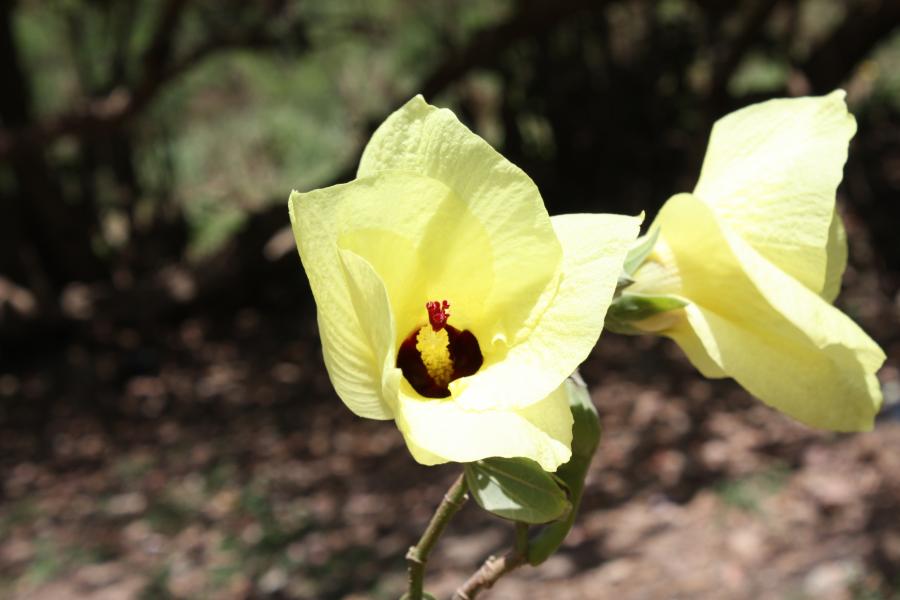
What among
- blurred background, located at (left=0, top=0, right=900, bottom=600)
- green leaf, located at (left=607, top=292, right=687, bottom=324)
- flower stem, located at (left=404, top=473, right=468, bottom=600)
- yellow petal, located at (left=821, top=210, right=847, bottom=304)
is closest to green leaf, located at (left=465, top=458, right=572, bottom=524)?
flower stem, located at (left=404, top=473, right=468, bottom=600)

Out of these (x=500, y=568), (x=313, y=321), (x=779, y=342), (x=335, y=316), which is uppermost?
(x=335, y=316)

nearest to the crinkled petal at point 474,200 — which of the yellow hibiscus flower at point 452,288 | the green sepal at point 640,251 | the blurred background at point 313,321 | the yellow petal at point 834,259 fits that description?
the yellow hibiscus flower at point 452,288

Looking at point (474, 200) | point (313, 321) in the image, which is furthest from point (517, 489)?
point (313, 321)

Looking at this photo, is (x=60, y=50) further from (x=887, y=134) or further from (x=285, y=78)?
(x=887, y=134)

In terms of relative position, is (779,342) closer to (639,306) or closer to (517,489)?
Result: (639,306)

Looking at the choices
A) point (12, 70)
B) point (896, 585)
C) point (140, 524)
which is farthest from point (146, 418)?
point (896, 585)

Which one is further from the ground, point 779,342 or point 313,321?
point 779,342

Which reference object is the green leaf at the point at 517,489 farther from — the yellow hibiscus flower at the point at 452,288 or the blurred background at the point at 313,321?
the blurred background at the point at 313,321
